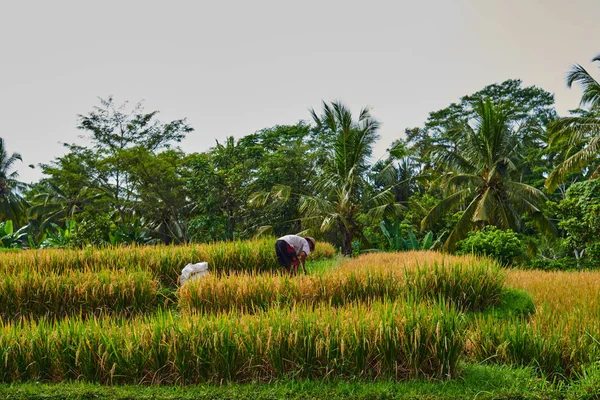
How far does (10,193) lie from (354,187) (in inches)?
962

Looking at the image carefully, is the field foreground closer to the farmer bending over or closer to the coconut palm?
the farmer bending over

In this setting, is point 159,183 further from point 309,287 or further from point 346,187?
point 309,287

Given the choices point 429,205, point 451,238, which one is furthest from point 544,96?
point 451,238

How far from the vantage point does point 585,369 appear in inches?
202

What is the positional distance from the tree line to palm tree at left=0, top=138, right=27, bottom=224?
85 mm

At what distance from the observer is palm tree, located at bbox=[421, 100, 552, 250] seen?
1748 centimetres

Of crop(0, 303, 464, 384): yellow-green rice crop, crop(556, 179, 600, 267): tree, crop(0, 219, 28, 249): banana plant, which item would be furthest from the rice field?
crop(0, 219, 28, 249): banana plant

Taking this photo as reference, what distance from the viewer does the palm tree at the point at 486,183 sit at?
57.4 feet

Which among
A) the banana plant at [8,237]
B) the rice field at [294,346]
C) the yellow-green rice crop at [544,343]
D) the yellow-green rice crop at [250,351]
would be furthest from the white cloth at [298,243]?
the banana plant at [8,237]

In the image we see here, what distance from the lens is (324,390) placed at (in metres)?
4.64

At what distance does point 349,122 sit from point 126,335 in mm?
14422

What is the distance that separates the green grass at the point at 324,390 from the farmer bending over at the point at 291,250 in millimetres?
5427

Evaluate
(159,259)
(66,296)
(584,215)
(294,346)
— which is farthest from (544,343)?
(584,215)

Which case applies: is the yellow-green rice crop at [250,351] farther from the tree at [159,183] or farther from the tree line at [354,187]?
the tree at [159,183]
